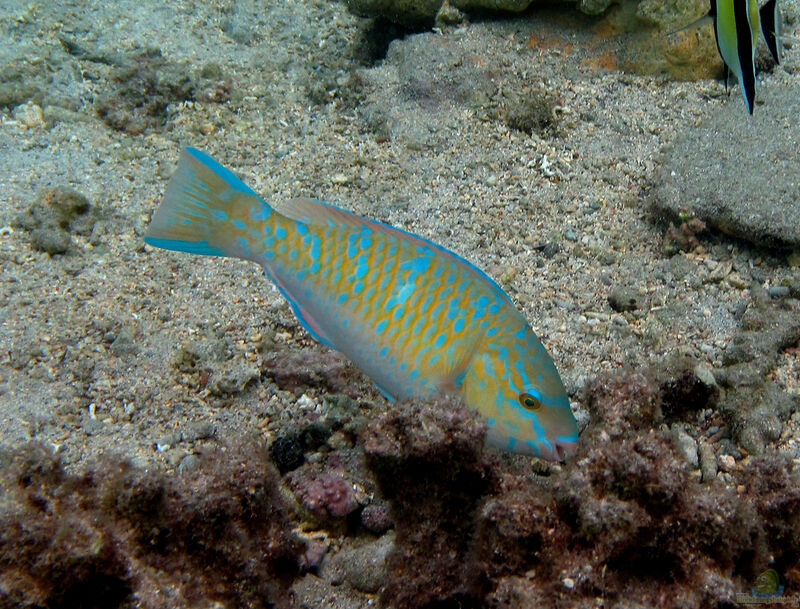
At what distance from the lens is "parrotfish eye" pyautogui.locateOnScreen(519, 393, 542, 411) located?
2.23 m

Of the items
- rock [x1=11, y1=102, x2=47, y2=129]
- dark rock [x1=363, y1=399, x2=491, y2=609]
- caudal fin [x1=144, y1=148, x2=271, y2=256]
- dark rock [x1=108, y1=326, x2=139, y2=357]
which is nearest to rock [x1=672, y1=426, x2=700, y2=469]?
dark rock [x1=363, y1=399, x2=491, y2=609]

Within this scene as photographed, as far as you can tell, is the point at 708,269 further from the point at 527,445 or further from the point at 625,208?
the point at 527,445

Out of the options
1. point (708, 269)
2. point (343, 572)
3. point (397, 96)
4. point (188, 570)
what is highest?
point (397, 96)

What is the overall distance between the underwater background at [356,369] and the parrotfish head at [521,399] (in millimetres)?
146

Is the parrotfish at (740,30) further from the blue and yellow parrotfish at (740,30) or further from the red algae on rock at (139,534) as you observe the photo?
the red algae on rock at (139,534)

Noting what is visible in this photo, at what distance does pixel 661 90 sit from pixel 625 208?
2.03 m

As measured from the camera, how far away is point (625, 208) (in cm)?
487

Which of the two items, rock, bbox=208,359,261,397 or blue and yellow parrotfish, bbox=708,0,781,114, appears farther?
rock, bbox=208,359,261,397

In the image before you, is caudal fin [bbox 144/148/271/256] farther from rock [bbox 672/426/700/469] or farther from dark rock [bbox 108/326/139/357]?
rock [bbox 672/426/700/469]

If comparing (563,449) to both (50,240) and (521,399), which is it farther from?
(50,240)

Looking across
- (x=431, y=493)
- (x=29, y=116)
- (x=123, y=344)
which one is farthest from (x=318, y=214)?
(x=29, y=116)

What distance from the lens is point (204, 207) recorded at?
267 cm

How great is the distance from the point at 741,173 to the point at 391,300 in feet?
12.0

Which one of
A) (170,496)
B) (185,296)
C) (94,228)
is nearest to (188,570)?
(170,496)
